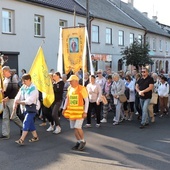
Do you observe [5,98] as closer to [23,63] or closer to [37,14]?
[23,63]

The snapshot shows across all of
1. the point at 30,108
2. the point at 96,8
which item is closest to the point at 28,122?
the point at 30,108

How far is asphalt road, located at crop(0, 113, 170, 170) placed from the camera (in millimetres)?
5781

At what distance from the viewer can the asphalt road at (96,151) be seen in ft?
19.0

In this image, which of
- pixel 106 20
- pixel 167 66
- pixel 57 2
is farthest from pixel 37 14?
pixel 167 66

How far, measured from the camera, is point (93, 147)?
23.2 feet

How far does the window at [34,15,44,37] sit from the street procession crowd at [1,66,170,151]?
10256mm

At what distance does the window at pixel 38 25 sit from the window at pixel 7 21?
2080mm

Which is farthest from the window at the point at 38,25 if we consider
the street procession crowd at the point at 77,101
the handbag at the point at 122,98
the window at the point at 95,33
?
the handbag at the point at 122,98

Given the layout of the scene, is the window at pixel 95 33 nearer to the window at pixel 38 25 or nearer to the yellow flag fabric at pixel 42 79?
the window at pixel 38 25

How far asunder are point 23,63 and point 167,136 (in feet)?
41.2

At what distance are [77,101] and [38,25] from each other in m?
14.6

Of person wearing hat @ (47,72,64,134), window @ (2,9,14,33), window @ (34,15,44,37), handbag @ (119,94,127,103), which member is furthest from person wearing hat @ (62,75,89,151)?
window @ (34,15,44,37)

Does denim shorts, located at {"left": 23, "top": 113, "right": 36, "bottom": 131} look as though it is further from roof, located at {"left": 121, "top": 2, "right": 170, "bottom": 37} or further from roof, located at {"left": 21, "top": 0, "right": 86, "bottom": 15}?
roof, located at {"left": 121, "top": 2, "right": 170, "bottom": 37}

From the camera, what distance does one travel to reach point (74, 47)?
10.6m
